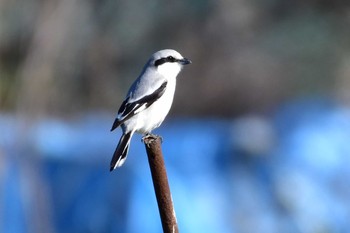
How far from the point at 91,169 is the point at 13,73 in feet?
3.95

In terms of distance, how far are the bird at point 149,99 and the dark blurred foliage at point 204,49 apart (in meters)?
6.00

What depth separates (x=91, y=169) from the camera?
351 inches

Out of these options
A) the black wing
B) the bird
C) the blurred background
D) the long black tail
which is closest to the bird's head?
the bird

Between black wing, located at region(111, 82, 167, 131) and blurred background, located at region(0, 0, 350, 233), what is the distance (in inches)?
182

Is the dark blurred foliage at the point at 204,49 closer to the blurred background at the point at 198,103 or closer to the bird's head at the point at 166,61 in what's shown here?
the blurred background at the point at 198,103

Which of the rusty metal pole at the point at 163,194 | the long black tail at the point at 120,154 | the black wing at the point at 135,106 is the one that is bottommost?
the rusty metal pole at the point at 163,194

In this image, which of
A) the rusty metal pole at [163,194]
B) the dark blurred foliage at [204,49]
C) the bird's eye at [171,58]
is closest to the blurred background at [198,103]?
the dark blurred foliage at [204,49]

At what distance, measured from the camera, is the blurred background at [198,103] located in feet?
27.5

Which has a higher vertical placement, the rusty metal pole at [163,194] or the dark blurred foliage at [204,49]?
the dark blurred foliage at [204,49]

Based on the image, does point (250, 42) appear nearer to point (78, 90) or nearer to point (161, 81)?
point (78, 90)

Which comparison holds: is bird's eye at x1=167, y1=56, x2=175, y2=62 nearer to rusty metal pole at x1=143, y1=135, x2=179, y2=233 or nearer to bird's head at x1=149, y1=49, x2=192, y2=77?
bird's head at x1=149, y1=49, x2=192, y2=77

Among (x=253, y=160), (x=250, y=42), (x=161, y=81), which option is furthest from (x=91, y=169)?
(x=161, y=81)

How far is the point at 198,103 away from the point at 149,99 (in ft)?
22.0

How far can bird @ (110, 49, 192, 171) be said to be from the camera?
3.26 metres
